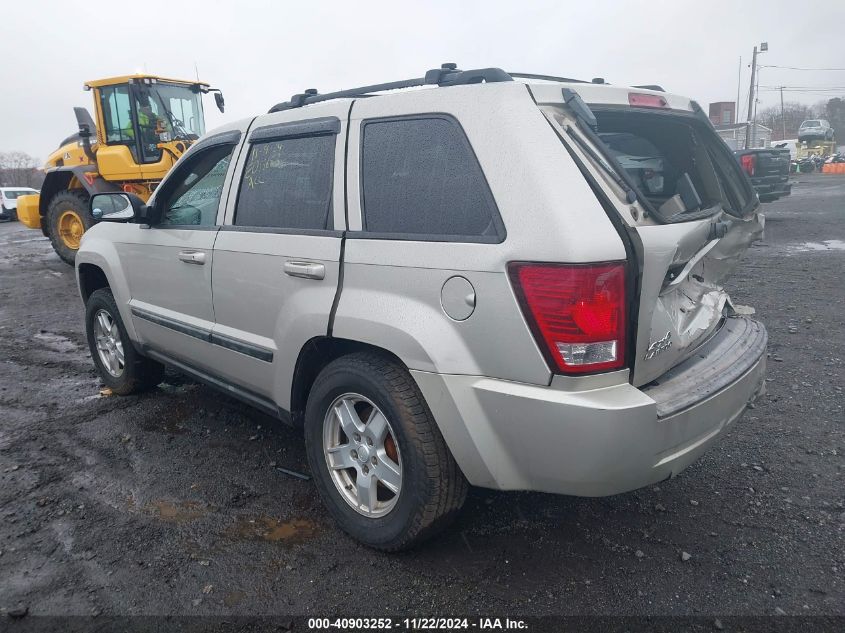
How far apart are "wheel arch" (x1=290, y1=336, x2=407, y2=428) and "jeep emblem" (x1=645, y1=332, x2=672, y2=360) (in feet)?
3.73

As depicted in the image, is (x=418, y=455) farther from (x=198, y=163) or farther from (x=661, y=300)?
(x=198, y=163)

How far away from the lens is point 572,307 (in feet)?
6.97

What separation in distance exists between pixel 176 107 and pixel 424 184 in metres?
10.3

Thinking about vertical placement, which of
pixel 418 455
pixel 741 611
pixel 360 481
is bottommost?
pixel 741 611

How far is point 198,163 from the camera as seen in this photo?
384 centimetres

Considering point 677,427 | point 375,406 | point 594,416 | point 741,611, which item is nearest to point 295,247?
point 375,406

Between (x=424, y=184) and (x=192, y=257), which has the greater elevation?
(x=424, y=184)

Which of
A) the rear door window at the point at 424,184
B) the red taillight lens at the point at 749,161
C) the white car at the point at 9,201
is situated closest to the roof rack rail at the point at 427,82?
the rear door window at the point at 424,184

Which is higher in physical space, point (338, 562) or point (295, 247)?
point (295, 247)

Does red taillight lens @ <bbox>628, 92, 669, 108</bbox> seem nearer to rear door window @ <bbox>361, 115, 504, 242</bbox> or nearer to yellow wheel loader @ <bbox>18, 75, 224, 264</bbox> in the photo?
rear door window @ <bbox>361, 115, 504, 242</bbox>

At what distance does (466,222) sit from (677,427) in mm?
1091

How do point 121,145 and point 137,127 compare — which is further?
point 121,145

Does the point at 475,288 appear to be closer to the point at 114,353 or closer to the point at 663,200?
the point at 663,200

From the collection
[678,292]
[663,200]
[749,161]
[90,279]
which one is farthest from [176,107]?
[749,161]
